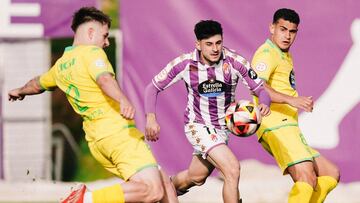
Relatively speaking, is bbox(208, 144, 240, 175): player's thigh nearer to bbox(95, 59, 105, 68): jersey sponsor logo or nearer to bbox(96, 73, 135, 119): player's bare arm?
bbox(96, 73, 135, 119): player's bare arm

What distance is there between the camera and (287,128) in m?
8.06

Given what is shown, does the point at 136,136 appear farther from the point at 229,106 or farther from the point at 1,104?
the point at 1,104

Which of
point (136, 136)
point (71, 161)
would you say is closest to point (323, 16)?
point (136, 136)

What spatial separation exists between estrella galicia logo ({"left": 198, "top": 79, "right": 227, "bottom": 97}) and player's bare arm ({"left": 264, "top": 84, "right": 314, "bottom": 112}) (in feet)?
1.24

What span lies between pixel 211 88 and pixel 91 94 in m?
1.22

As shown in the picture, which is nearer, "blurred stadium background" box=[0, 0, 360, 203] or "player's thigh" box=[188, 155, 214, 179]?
"player's thigh" box=[188, 155, 214, 179]

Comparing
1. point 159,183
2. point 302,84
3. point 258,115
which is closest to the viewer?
point 159,183

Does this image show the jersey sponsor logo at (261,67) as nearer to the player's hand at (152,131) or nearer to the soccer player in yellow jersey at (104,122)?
the player's hand at (152,131)

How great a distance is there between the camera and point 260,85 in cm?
789

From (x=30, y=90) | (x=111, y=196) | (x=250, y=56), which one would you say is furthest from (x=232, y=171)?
(x=250, y=56)

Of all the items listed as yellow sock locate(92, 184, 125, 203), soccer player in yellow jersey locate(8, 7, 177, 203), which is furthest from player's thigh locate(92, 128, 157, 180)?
yellow sock locate(92, 184, 125, 203)

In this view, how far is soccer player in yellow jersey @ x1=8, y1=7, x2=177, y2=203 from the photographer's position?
281 inches

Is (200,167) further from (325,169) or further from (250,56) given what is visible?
(250,56)

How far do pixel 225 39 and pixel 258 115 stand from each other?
128 inches
